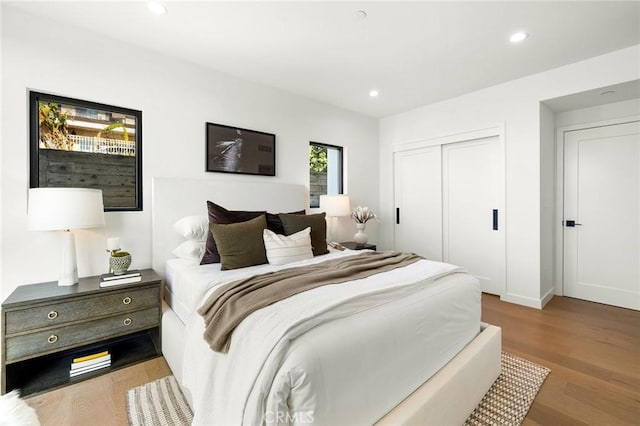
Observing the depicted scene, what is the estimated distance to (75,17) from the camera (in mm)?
2158

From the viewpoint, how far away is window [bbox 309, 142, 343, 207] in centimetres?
396

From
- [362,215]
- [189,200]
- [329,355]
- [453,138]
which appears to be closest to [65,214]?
[189,200]

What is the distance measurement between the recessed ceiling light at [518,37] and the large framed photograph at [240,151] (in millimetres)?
2485

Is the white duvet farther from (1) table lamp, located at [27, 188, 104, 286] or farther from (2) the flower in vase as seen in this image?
(2) the flower in vase

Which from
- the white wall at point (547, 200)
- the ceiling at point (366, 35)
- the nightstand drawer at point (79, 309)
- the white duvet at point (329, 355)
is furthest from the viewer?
the white wall at point (547, 200)

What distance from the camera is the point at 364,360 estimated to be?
3.64 feet

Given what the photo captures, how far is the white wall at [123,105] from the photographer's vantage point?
6.68 ft

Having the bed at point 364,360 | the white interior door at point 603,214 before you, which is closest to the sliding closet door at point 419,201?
the white interior door at point 603,214

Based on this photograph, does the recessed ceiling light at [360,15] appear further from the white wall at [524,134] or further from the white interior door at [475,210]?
the white interior door at [475,210]

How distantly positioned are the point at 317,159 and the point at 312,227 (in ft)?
5.21

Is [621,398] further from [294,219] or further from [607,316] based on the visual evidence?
[294,219]

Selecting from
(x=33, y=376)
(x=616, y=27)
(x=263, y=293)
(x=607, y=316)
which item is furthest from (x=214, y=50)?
(x=607, y=316)

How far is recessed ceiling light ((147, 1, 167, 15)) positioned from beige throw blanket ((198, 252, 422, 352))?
2.02 metres

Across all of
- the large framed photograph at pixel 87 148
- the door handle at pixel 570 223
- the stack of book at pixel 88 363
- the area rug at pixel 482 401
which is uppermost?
the large framed photograph at pixel 87 148
